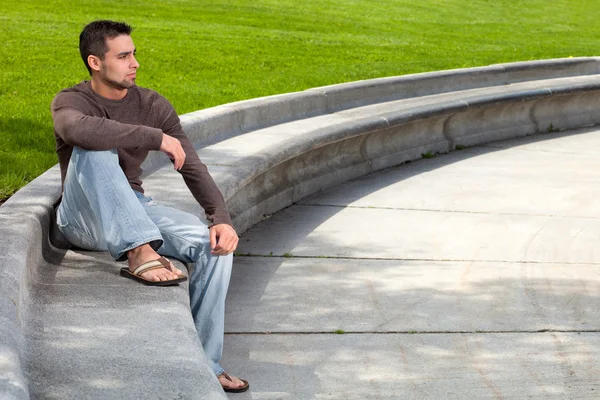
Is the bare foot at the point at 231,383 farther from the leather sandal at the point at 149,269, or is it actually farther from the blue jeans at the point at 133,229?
the leather sandal at the point at 149,269

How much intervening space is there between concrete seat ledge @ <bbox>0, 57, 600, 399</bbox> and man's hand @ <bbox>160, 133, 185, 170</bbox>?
0.56 m

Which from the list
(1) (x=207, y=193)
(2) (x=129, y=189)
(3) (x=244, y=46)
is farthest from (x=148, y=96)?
(3) (x=244, y=46)

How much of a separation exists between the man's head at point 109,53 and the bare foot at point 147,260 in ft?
2.84

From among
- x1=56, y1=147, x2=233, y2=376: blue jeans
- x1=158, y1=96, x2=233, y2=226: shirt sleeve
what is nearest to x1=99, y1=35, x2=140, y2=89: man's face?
x1=158, y1=96, x2=233, y2=226: shirt sleeve

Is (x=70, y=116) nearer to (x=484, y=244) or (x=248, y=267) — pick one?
(x=248, y=267)

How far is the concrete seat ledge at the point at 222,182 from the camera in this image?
11.7ft

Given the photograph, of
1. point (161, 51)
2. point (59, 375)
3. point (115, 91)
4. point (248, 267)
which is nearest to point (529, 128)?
point (161, 51)

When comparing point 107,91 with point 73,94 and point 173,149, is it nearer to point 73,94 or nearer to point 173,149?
point 73,94

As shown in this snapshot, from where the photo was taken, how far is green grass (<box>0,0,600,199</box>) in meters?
9.21

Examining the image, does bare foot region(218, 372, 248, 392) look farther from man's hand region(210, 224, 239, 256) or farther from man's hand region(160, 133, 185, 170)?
man's hand region(160, 133, 185, 170)

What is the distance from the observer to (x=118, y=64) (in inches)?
193

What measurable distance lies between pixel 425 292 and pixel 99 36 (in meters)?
2.37

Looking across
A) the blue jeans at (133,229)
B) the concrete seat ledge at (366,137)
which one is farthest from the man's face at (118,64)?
the concrete seat ledge at (366,137)

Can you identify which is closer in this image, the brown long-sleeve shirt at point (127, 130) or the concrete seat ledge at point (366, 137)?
the brown long-sleeve shirt at point (127, 130)
